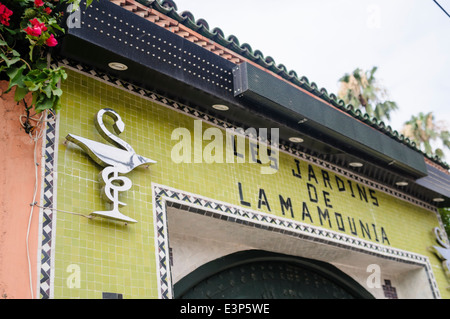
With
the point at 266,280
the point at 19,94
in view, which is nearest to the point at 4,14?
the point at 19,94

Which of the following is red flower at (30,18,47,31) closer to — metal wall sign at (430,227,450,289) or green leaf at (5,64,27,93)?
green leaf at (5,64,27,93)

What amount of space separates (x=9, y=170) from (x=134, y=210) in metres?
1.29

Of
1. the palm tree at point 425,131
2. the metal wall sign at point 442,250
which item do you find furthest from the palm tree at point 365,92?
the metal wall sign at point 442,250

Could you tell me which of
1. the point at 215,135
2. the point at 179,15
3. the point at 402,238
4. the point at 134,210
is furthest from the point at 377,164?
the point at 134,210

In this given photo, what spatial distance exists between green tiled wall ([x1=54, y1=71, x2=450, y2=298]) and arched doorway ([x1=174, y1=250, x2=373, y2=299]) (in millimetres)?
914

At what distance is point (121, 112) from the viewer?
590cm

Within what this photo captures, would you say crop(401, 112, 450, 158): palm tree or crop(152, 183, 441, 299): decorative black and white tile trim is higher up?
crop(401, 112, 450, 158): palm tree

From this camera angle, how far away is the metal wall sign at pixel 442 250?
393 inches

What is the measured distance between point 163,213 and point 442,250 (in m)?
6.65

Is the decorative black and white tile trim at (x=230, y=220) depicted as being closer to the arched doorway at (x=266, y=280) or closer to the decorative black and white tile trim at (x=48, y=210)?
the arched doorway at (x=266, y=280)

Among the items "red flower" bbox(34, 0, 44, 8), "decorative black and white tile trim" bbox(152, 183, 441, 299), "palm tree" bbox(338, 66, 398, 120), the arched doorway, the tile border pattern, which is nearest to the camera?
the tile border pattern

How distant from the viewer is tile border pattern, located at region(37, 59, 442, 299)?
15.0ft

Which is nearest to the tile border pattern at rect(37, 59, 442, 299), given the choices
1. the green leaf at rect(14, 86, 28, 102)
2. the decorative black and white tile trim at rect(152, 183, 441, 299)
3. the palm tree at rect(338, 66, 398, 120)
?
the decorative black and white tile trim at rect(152, 183, 441, 299)

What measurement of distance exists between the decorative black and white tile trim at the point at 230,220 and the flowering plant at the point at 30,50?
1.60 meters
